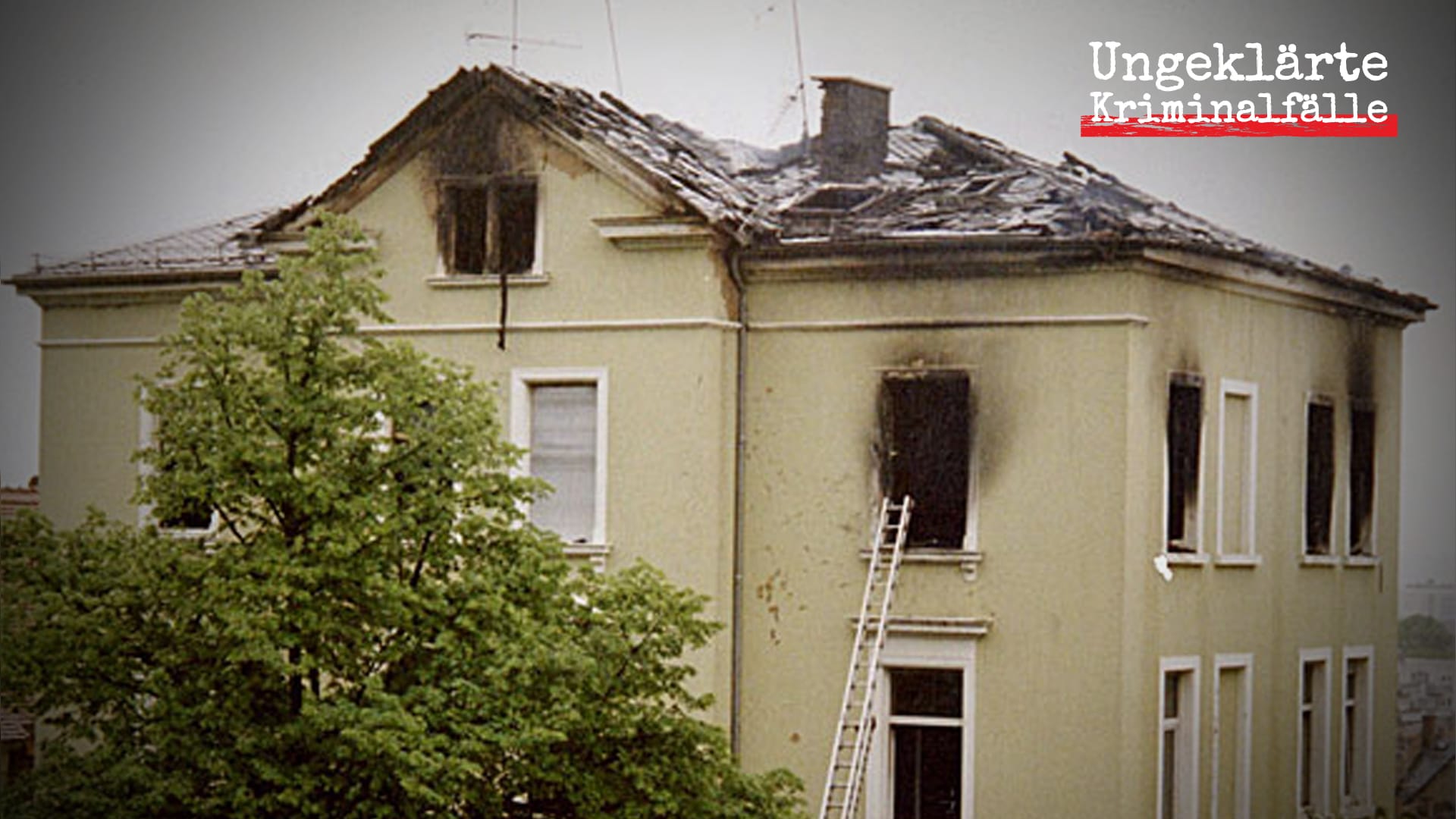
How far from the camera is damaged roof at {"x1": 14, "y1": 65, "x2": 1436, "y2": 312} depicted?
14.3 meters

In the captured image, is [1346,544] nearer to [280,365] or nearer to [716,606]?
[716,606]

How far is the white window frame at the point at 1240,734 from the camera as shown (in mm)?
14359

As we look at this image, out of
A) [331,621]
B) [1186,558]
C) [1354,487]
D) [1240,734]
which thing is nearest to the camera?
[331,621]

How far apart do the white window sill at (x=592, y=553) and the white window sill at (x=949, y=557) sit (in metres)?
1.44

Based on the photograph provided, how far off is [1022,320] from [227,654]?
4.07 meters

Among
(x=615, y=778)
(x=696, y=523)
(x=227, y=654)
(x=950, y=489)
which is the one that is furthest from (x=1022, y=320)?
(x=227, y=654)

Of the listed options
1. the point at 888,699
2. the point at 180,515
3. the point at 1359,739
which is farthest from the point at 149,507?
the point at 1359,739

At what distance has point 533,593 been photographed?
13.6 meters

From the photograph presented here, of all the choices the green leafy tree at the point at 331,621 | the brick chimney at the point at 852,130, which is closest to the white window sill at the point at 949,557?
the green leafy tree at the point at 331,621

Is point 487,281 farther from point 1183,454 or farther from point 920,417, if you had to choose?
point 1183,454

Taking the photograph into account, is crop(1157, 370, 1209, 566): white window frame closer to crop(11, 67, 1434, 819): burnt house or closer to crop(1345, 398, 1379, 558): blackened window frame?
crop(11, 67, 1434, 819): burnt house

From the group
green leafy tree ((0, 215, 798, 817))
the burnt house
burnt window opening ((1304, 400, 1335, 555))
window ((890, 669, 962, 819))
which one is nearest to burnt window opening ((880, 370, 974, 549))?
the burnt house

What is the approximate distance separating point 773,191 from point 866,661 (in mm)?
2376

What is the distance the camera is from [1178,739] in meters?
14.4
